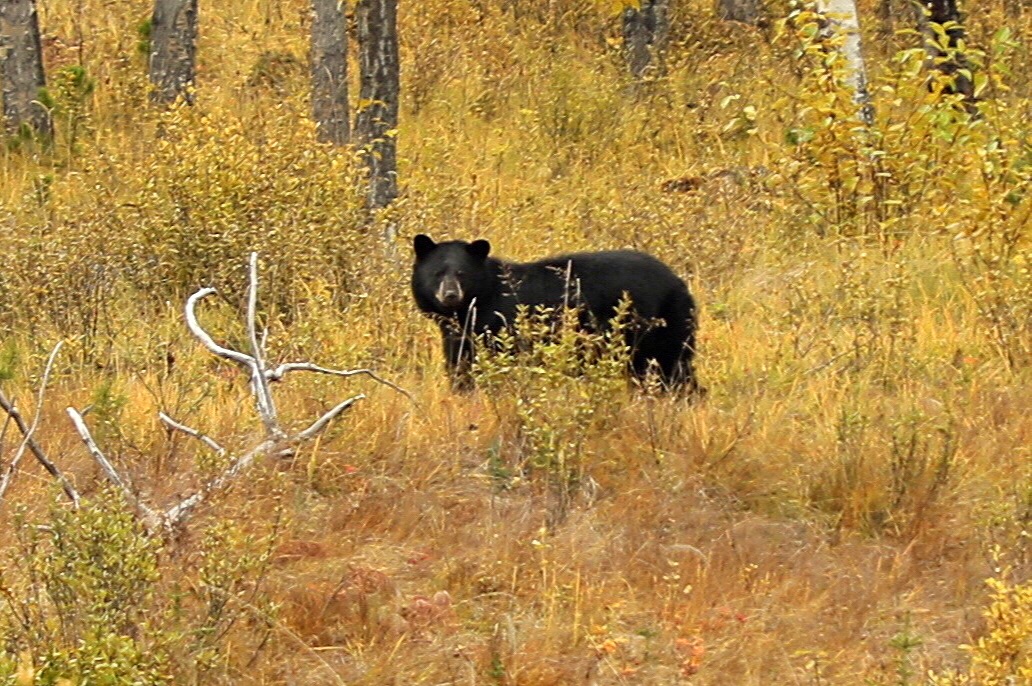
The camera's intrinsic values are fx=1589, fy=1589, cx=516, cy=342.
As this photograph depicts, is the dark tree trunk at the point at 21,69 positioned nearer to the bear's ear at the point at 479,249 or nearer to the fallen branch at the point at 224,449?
the bear's ear at the point at 479,249

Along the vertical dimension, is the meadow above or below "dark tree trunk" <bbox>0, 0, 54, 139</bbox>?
below

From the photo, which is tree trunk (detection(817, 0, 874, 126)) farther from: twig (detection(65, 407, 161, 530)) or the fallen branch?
twig (detection(65, 407, 161, 530))

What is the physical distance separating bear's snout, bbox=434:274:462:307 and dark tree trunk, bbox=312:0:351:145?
328cm

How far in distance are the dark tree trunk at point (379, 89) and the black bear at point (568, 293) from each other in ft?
6.88

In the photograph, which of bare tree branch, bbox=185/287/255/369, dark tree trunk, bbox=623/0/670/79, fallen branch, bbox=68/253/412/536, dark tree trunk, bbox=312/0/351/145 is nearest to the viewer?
fallen branch, bbox=68/253/412/536

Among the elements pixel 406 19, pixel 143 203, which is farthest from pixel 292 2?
pixel 143 203

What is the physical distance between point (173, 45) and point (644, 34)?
411 cm

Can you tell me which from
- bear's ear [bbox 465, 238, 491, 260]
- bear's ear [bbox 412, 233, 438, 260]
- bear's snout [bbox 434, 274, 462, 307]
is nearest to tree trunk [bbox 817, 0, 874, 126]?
bear's ear [bbox 465, 238, 491, 260]

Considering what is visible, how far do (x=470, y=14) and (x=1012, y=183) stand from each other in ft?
24.4

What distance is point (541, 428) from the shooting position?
18.2ft

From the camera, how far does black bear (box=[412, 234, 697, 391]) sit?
7312 mm

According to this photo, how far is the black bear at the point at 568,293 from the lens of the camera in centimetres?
731

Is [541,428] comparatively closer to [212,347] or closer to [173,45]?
[212,347]

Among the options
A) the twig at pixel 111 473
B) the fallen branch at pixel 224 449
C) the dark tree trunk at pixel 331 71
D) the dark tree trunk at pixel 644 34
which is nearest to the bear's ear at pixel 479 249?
the fallen branch at pixel 224 449
